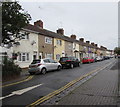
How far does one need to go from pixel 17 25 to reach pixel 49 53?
1562 centimetres

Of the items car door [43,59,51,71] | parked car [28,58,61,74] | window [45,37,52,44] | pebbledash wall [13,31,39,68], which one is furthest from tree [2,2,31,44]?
window [45,37,52,44]

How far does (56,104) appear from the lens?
5.12 meters

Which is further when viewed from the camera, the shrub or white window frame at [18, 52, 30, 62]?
white window frame at [18, 52, 30, 62]

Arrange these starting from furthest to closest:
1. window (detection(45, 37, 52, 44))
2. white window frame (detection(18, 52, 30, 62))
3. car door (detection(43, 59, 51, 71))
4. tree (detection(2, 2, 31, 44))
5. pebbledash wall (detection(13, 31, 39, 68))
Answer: window (detection(45, 37, 52, 44)) → white window frame (detection(18, 52, 30, 62)) → pebbledash wall (detection(13, 31, 39, 68)) → car door (detection(43, 59, 51, 71)) → tree (detection(2, 2, 31, 44))

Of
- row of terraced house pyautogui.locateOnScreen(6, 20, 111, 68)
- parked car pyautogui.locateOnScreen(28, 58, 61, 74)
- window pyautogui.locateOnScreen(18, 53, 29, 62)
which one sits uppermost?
row of terraced house pyautogui.locateOnScreen(6, 20, 111, 68)

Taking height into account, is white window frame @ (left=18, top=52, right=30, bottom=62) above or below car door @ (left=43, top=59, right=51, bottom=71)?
above

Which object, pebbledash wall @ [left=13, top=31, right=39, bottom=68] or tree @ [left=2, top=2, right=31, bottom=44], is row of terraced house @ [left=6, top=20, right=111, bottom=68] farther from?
tree @ [left=2, top=2, right=31, bottom=44]

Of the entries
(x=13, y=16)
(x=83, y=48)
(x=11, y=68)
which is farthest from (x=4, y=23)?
(x=83, y=48)

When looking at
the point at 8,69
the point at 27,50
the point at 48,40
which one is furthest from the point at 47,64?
the point at 48,40

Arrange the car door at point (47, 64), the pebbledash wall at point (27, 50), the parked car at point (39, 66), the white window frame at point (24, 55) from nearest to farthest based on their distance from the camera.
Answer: the parked car at point (39, 66), the car door at point (47, 64), the pebbledash wall at point (27, 50), the white window frame at point (24, 55)

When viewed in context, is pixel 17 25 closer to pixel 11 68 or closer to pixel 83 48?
pixel 11 68

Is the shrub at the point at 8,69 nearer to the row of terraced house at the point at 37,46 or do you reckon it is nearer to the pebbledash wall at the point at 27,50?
the row of terraced house at the point at 37,46

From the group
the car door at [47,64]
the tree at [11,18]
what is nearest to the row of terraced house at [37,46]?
the car door at [47,64]

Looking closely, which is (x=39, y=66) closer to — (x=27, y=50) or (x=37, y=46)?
(x=27, y=50)
